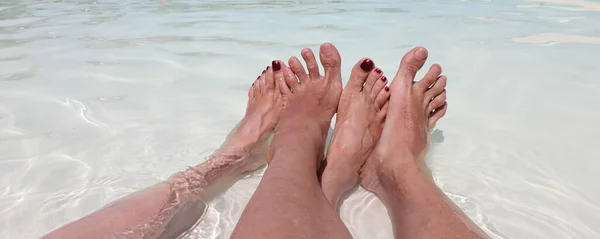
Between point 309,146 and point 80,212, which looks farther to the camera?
point 309,146

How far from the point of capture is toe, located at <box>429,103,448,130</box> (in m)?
2.08

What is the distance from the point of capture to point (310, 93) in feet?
7.06

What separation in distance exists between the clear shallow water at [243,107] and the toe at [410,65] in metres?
0.32

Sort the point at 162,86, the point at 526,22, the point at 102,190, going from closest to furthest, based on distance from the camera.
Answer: the point at 102,190
the point at 162,86
the point at 526,22

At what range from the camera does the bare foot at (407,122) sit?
5.66 ft

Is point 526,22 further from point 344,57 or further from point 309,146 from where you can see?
point 309,146

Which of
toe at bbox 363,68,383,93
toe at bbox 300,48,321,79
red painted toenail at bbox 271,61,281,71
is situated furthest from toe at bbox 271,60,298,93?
toe at bbox 363,68,383,93

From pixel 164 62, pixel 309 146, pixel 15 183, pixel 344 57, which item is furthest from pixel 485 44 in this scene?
pixel 15 183

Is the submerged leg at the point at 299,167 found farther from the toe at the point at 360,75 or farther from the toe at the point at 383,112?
the toe at the point at 383,112

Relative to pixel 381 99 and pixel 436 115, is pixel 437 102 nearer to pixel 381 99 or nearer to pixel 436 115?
pixel 436 115

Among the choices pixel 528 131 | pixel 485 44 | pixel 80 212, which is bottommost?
pixel 80 212

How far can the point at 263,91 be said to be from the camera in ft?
7.65

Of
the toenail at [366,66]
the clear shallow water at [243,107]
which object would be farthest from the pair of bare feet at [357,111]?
the clear shallow water at [243,107]

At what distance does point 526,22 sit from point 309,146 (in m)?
3.65
